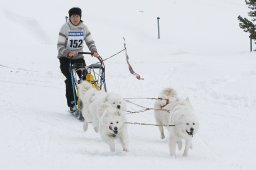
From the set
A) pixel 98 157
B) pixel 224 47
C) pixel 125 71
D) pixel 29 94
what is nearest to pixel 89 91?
pixel 98 157

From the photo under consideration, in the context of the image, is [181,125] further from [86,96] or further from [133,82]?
[133,82]

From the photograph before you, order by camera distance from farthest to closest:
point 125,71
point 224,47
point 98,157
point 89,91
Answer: point 224,47 → point 125,71 → point 89,91 → point 98,157

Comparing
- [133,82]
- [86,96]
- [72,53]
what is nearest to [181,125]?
[86,96]

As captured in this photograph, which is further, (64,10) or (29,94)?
(64,10)

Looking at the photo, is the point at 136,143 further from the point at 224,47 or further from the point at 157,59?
the point at 224,47

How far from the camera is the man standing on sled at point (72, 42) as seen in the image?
8133 millimetres

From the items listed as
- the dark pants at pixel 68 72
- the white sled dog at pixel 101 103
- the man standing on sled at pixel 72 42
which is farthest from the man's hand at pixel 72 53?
the white sled dog at pixel 101 103

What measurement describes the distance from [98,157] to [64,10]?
59.1ft

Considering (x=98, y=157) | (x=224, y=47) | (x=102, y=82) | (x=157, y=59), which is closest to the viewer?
(x=98, y=157)

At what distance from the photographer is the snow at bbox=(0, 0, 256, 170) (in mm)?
5836

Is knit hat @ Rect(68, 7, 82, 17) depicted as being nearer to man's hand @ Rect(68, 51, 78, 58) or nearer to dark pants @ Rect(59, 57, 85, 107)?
man's hand @ Rect(68, 51, 78, 58)

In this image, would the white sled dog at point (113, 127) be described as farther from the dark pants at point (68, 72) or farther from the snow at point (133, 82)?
the dark pants at point (68, 72)

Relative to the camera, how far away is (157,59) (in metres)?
15.6

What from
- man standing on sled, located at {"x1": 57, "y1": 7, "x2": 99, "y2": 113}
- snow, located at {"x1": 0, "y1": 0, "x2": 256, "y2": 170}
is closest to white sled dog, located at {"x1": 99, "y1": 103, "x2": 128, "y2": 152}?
snow, located at {"x1": 0, "y1": 0, "x2": 256, "y2": 170}
